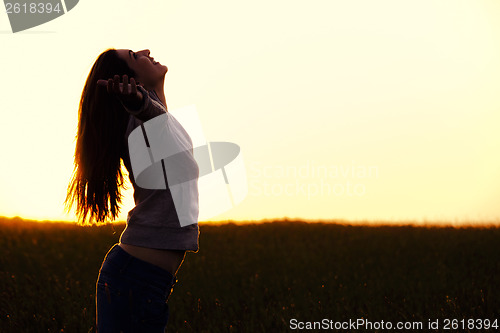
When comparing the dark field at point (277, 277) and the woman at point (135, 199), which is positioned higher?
the woman at point (135, 199)

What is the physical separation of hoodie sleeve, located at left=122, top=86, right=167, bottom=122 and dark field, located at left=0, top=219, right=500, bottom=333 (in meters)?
3.10

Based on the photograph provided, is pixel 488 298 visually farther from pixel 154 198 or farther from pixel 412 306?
pixel 154 198

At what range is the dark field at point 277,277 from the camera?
5186mm

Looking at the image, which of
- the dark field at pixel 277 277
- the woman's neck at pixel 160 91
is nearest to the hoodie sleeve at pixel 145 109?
the woman's neck at pixel 160 91

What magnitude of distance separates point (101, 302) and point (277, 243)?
25.1 feet

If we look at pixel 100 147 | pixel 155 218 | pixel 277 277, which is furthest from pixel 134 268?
pixel 277 277

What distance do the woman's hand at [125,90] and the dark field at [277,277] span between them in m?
3.25

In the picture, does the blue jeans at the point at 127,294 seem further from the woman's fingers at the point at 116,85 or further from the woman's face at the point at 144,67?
the woman's face at the point at 144,67

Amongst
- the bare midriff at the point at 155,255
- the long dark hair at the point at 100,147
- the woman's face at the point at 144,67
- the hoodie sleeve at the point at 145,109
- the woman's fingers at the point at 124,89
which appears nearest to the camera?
the woman's fingers at the point at 124,89

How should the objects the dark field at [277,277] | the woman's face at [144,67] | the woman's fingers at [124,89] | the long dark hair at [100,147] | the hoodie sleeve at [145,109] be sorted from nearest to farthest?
the woman's fingers at [124,89], the hoodie sleeve at [145,109], the long dark hair at [100,147], the woman's face at [144,67], the dark field at [277,277]

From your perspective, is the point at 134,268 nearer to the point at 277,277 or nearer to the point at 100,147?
the point at 100,147

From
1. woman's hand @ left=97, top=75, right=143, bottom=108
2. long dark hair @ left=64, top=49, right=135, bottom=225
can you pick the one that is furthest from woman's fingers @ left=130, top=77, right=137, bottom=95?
long dark hair @ left=64, top=49, right=135, bottom=225

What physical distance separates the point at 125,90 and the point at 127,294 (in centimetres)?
102

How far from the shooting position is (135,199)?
2.60 meters
